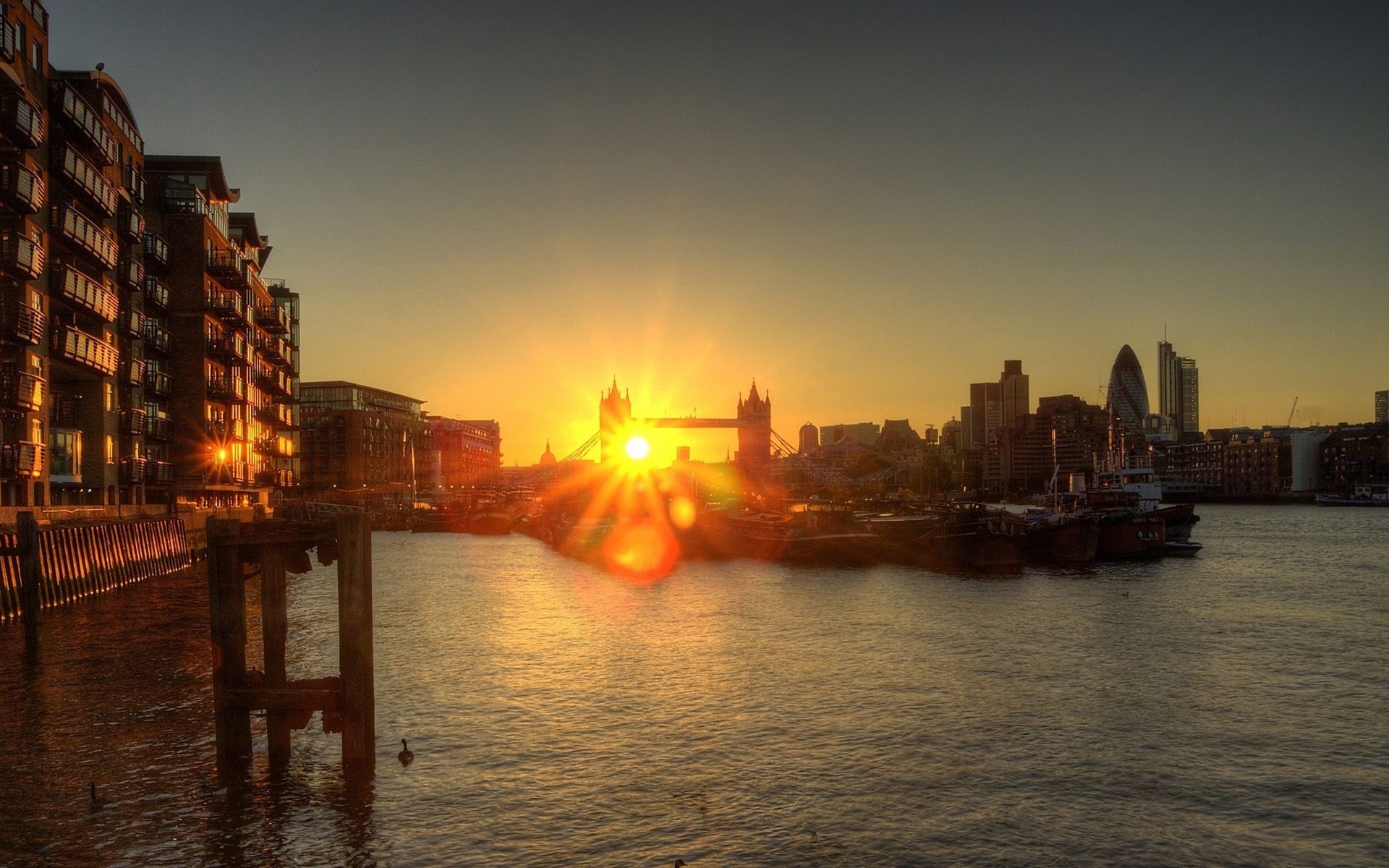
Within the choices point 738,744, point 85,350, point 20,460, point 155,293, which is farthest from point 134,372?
point 738,744

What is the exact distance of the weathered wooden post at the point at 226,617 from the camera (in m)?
19.7

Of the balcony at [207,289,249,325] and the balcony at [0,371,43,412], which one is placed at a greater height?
the balcony at [207,289,249,325]

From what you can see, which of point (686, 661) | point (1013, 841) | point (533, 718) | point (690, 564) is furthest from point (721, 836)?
point (690, 564)

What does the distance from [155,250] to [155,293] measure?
3.38 meters

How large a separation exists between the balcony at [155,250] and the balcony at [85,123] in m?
11.4

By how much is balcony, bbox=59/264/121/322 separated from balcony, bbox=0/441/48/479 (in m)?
9.33

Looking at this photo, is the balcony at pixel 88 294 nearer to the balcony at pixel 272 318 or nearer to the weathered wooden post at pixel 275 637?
the balcony at pixel 272 318

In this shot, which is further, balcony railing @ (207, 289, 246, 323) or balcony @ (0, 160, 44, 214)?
balcony railing @ (207, 289, 246, 323)

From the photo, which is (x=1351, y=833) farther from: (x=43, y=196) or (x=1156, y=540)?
(x=1156, y=540)

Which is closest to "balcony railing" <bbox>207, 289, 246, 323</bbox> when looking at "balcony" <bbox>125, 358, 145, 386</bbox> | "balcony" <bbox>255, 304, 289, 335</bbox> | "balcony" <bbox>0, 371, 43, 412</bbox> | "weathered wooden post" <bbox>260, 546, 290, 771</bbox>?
"balcony" <bbox>255, 304, 289, 335</bbox>

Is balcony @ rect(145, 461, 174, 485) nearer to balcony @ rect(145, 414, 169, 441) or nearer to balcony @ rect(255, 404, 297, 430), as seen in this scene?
balcony @ rect(145, 414, 169, 441)

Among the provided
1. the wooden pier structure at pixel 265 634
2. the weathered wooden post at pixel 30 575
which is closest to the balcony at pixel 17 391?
the weathered wooden post at pixel 30 575

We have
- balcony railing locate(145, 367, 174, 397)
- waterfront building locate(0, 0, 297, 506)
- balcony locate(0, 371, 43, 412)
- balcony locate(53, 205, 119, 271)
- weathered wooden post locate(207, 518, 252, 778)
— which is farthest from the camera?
balcony railing locate(145, 367, 174, 397)

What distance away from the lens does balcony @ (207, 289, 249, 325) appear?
83.3 meters
